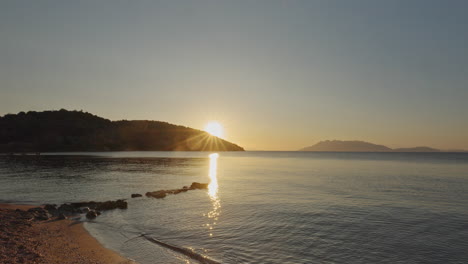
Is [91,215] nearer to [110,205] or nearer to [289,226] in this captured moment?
[110,205]

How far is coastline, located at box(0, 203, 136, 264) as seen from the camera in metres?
13.5

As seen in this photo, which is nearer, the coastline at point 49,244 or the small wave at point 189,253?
the coastline at point 49,244

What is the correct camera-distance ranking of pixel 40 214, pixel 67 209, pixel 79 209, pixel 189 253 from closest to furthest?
pixel 189 253
pixel 40 214
pixel 67 209
pixel 79 209

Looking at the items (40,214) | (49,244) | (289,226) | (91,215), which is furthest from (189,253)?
(40,214)

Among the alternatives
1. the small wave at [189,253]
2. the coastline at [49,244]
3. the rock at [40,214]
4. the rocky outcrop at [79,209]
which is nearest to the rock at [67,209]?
the rocky outcrop at [79,209]

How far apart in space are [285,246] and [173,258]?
6917mm

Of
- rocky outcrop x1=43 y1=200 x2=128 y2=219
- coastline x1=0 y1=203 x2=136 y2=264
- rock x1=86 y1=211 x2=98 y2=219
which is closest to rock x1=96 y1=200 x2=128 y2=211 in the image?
rocky outcrop x1=43 y1=200 x2=128 y2=219

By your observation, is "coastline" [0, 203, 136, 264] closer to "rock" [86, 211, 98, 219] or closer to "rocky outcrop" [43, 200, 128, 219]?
"rock" [86, 211, 98, 219]

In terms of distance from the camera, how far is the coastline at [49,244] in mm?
13547

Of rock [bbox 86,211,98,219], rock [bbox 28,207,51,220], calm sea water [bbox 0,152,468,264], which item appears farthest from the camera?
rock [bbox 86,211,98,219]

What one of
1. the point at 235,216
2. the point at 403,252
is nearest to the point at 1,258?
the point at 235,216

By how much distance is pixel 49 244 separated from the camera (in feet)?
52.7

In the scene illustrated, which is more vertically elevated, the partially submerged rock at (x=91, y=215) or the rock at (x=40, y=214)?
the rock at (x=40, y=214)

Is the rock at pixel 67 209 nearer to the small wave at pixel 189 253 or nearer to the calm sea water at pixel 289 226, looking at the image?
the calm sea water at pixel 289 226
